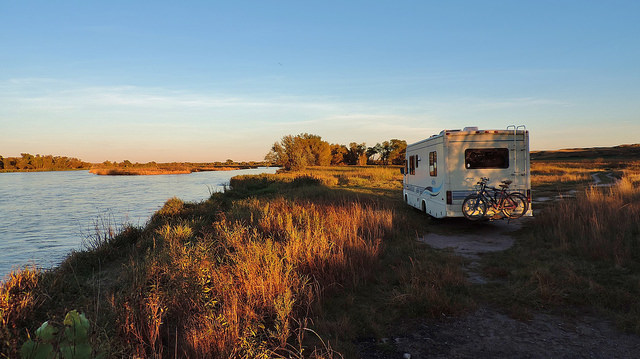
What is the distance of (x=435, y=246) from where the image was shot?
9.10 m

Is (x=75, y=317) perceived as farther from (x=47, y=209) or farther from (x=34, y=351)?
(x=47, y=209)

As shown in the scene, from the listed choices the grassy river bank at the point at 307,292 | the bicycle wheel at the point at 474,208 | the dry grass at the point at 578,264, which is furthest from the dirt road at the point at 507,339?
the bicycle wheel at the point at 474,208

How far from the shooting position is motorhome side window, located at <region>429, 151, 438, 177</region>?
11.4 metres

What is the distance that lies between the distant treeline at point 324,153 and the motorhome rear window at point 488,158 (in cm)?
3783

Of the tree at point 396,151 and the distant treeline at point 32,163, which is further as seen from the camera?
the distant treeline at point 32,163

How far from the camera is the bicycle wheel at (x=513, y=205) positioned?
34.2ft

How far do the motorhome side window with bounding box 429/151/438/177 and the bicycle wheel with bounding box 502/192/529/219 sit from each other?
222cm

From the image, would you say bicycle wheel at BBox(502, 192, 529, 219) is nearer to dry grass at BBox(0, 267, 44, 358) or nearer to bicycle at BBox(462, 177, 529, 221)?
bicycle at BBox(462, 177, 529, 221)

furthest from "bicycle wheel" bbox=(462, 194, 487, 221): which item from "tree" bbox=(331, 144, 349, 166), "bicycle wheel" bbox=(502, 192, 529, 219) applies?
"tree" bbox=(331, 144, 349, 166)

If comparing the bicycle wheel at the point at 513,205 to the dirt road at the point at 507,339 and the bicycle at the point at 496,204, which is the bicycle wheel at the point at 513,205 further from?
the dirt road at the point at 507,339

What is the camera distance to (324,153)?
84.3 meters

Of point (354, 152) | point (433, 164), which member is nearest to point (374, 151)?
point (354, 152)

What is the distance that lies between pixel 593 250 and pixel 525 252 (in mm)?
1246

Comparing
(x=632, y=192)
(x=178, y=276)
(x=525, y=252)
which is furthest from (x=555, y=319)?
(x=632, y=192)
